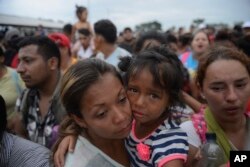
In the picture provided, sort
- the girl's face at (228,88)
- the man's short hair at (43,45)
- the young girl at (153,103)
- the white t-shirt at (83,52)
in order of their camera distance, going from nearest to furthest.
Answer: the young girl at (153,103) < the girl's face at (228,88) < the man's short hair at (43,45) < the white t-shirt at (83,52)

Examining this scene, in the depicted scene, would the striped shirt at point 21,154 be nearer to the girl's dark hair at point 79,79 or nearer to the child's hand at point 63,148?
the child's hand at point 63,148

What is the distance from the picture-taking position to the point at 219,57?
1.68m

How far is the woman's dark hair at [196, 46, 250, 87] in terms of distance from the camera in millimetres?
1655

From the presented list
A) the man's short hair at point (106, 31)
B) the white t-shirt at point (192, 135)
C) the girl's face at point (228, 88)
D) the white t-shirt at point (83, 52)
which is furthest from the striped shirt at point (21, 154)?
the white t-shirt at point (83, 52)

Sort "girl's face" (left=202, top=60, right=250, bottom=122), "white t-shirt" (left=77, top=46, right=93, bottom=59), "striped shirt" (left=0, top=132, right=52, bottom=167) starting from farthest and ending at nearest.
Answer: "white t-shirt" (left=77, top=46, right=93, bottom=59) < "striped shirt" (left=0, top=132, right=52, bottom=167) < "girl's face" (left=202, top=60, right=250, bottom=122)

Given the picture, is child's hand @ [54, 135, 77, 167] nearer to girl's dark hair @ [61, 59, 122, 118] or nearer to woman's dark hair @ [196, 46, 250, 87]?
girl's dark hair @ [61, 59, 122, 118]

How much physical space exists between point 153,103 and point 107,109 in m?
0.29

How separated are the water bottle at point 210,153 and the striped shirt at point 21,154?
0.80 meters

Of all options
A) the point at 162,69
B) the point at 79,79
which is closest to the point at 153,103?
the point at 162,69

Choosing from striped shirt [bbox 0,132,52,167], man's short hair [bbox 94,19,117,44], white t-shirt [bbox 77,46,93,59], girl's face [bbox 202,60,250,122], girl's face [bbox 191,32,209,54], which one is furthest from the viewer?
white t-shirt [bbox 77,46,93,59]

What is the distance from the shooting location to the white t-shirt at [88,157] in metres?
1.32

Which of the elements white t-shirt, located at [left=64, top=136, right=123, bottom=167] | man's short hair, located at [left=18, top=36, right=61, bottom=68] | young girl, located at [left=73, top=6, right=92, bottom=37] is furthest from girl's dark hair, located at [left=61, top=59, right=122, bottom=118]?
young girl, located at [left=73, top=6, right=92, bottom=37]

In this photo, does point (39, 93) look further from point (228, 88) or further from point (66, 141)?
point (228, 88)

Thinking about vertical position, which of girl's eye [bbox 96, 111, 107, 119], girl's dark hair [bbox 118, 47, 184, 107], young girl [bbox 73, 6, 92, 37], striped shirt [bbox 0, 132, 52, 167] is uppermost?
young girl [bbox 73, 6, 92, 37]
